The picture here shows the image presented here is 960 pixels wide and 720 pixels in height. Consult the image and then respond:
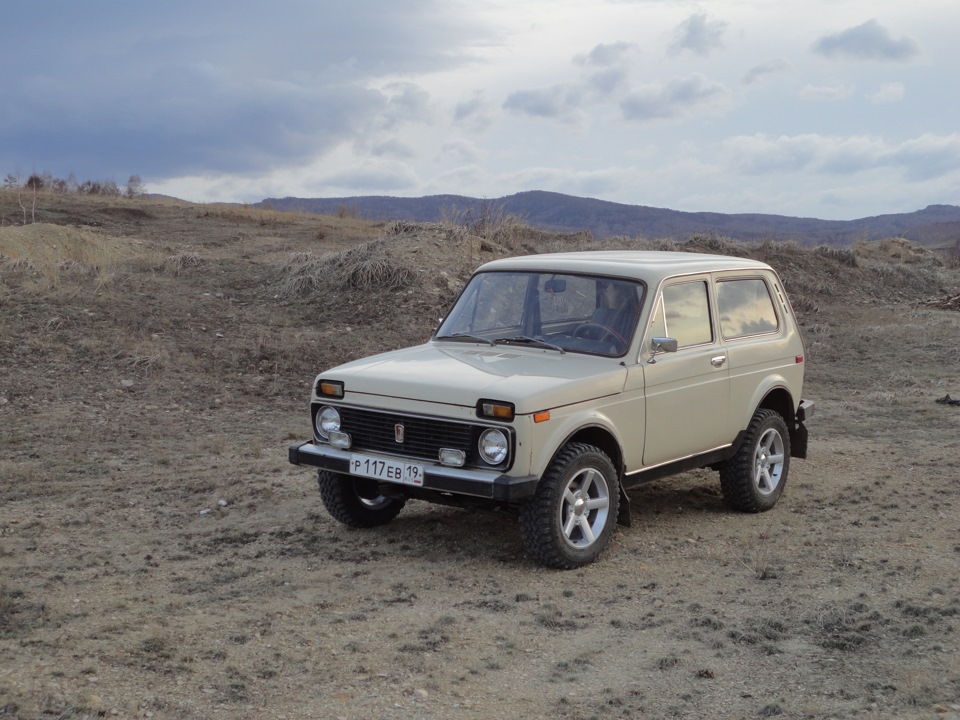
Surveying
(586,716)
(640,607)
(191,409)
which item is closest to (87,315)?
(191,409)

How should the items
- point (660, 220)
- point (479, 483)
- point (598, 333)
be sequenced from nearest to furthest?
point (479, 483) → point (598, 333) → point (660, 220)

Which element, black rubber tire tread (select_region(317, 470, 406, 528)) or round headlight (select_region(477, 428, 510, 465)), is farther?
black rubber tire tread (select_region(317, 470, 406, 528))

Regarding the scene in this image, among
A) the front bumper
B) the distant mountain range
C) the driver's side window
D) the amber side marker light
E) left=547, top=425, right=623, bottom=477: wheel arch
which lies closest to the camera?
the front bumper

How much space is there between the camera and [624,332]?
656 cm

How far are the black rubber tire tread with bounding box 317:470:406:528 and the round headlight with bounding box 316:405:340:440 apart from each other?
12.8 inches

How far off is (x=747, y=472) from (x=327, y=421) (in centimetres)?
298

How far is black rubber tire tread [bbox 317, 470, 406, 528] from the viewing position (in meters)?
6.74

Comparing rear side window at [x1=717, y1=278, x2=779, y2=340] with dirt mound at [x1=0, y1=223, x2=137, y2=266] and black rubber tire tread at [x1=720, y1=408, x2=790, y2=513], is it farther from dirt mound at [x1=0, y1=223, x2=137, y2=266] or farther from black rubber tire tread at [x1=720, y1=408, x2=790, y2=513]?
dirt mound at [x1=0, y1=223, x2=137, y2=266]

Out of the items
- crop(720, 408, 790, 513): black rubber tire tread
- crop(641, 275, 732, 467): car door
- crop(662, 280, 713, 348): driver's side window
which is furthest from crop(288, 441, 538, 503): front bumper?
crop(720, 408, 790, 513): black rubber tire tread

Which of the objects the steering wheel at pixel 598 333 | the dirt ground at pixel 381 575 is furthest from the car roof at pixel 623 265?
the dirt ground at pixel 381 575

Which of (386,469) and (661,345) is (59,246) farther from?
(661,345)

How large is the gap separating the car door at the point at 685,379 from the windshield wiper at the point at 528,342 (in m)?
0.54

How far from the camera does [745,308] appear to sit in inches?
301

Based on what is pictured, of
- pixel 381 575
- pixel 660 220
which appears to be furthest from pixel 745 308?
pixel 660 220
